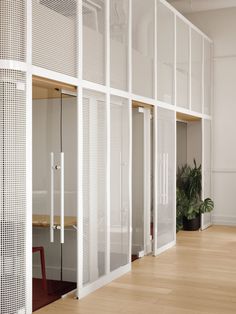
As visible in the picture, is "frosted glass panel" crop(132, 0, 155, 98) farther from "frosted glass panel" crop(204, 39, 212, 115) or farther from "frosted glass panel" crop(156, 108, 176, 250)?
"frosted glass panel" crop(204, 39, 212, 115)

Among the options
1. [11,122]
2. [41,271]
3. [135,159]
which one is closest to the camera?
[11,122]

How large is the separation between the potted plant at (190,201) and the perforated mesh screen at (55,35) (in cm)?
486

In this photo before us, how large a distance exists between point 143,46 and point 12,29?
2935 millimetres

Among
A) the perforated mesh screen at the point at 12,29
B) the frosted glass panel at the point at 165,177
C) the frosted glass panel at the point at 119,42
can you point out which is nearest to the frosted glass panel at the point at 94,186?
the frosted glass panel at the point at 119,42

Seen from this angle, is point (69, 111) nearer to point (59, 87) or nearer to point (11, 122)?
point (59, 87)

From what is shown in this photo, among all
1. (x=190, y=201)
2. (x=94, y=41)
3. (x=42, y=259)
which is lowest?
(x=42, y=259)

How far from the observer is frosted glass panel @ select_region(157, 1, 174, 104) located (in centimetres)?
754

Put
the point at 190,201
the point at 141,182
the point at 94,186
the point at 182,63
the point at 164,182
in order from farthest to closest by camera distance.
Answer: the point at 190,201 → the point at 182,63 → the point at 164,182 → the point at 141,182 → the point at 94,186

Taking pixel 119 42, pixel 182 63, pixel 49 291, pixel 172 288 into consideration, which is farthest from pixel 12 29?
pixel 182 63

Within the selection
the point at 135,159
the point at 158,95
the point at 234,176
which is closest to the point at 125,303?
the point at 135,159

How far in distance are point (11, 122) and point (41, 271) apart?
7.40 feet

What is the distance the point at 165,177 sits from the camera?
781 centimetres

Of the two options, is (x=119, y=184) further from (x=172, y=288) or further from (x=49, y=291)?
(x=49, y=291)

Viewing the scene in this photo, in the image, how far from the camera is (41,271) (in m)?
5.96
